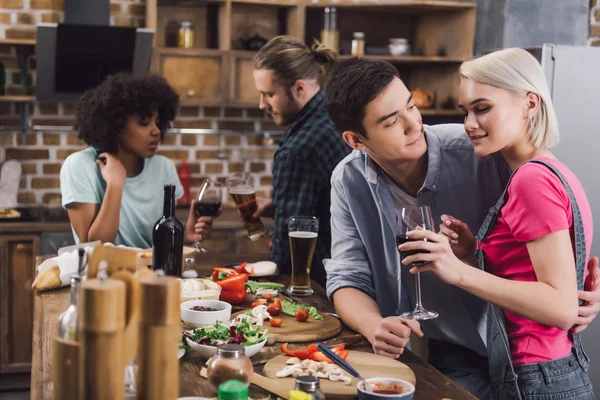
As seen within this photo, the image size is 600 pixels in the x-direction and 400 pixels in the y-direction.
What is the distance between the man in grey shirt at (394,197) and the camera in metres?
2.04

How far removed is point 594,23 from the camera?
4.57 m

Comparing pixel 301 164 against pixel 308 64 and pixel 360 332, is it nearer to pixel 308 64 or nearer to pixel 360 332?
pixel 308 64

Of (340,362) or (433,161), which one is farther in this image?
(433,161)

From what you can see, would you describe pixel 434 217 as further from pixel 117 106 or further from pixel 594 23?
pixel 594 23

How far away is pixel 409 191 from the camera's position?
7.30 ft

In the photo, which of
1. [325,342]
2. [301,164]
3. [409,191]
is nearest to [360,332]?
[325,342]

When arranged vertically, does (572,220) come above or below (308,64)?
below

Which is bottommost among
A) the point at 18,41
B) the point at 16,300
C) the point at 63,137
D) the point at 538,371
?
the point at 16,300

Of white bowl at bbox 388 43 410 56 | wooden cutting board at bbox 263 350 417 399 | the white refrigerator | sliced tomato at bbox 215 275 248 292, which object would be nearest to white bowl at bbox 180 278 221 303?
sliced tomato at bbox 215 275 248 292

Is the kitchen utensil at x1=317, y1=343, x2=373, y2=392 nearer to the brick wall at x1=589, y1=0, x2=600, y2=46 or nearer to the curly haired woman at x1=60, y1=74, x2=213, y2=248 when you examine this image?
the curly haired woman at x1=60, y1=74, x2=213, y2=248

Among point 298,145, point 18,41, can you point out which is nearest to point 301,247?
point 298,145

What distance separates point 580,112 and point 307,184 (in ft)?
5.17

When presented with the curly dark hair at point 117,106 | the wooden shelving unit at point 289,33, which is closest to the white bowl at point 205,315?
the curly dark hair at point 117,106

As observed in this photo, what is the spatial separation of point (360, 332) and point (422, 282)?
34 centimetres
